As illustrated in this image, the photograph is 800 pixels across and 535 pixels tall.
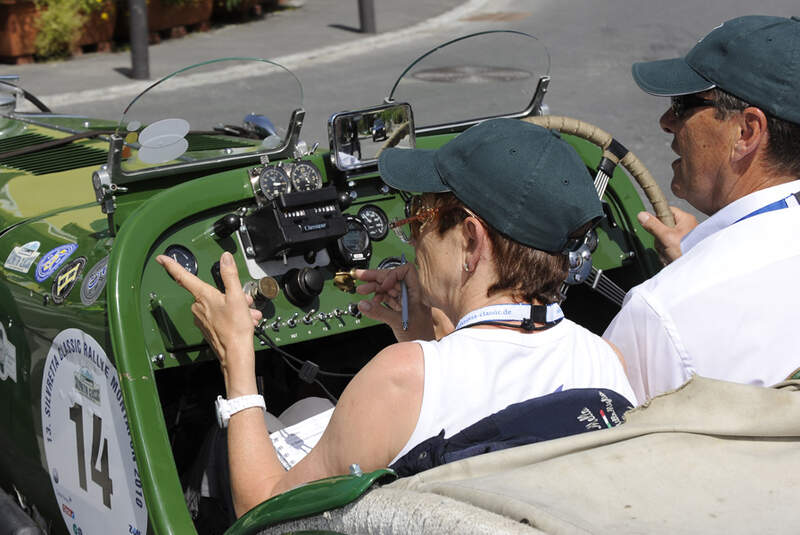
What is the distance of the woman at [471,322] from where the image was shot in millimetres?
1938

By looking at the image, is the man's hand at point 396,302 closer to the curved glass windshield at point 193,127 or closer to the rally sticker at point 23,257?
the curved glass windshield at point 193,127

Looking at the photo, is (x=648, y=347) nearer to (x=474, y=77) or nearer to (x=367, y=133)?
(x=367, y=133)

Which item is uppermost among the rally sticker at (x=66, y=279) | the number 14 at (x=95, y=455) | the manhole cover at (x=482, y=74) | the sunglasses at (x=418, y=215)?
the manhole cover at (x=482, y=74)

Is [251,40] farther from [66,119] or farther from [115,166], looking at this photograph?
[115,166]

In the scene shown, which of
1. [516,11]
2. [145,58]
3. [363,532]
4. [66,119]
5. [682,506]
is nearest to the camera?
[682,506]

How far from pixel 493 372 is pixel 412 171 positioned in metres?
0.51

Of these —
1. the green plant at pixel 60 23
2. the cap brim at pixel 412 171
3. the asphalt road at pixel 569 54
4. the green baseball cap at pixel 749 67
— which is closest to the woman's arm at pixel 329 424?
the cap brim at pixel 412 171

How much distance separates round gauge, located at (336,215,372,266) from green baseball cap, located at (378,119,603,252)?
86 centimetres

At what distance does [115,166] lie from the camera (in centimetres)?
272

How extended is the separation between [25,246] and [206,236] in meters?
0.68

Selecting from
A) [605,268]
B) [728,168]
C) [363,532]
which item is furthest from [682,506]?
[605,268]

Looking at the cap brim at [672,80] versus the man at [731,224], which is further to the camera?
the cap brim at [672,80]

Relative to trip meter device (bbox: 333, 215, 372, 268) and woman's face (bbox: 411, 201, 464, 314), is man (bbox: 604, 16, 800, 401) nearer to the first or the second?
woman's face (bbox: 411, 201, 464, 314)

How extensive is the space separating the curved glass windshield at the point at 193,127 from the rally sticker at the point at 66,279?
0.31m
